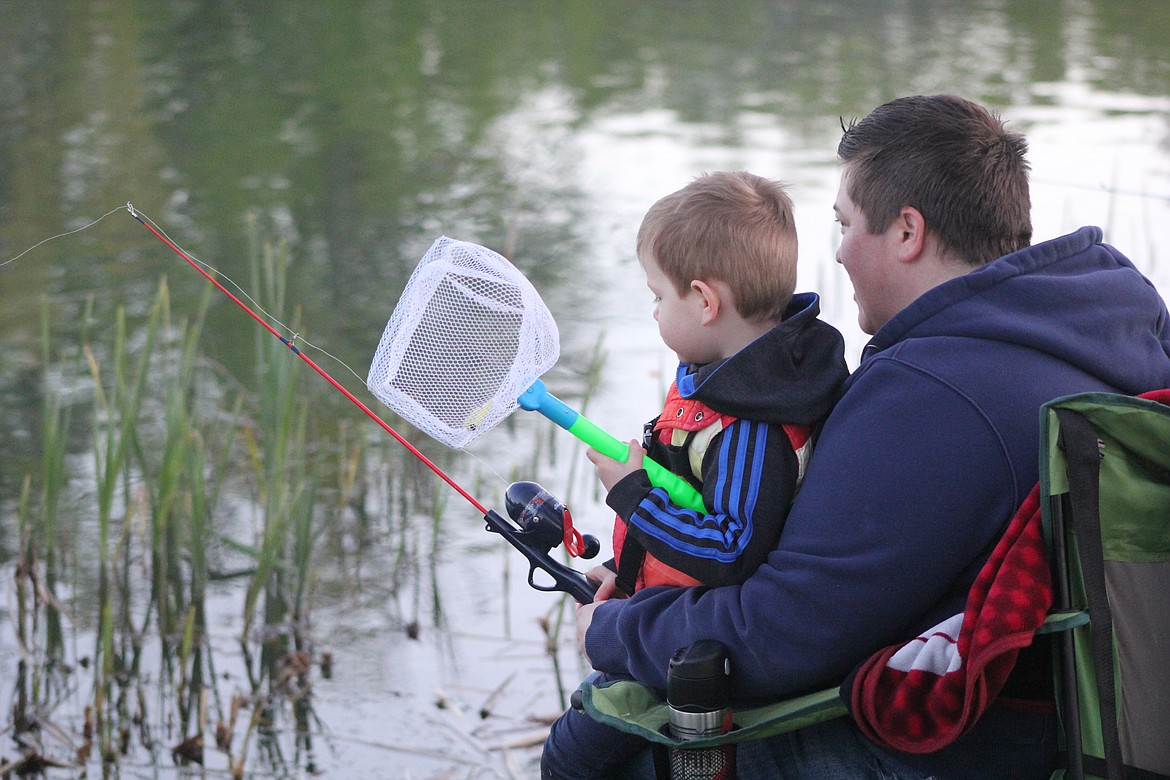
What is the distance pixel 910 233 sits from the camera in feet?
5.15

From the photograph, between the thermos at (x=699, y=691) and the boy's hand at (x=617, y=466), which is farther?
the boy's hand at (x=617, y=466)

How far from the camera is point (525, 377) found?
1673mm

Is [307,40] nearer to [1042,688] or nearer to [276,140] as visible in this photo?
[276,140]

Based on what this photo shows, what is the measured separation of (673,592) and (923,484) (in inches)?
14.2

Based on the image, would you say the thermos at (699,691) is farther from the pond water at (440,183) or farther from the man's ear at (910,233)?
the pond water at (440,183)

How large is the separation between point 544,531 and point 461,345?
0.91 ft

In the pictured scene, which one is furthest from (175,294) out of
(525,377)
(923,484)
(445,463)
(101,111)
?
(923,484)

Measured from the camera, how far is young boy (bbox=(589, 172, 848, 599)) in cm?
154

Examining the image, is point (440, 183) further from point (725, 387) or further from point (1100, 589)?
point (1100, 589)

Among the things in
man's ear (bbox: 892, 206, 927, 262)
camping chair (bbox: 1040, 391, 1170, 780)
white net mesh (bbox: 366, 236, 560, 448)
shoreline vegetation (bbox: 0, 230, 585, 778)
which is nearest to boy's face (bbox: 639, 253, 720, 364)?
white net mesh (bbox: 366, 236, 560, 448)

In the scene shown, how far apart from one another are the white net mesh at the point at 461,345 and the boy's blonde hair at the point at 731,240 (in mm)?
184

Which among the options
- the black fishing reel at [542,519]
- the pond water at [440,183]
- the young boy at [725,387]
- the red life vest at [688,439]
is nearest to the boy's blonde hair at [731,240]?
the young boy at [725,387]

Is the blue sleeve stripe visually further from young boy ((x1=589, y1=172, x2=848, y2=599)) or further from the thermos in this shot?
the thermos

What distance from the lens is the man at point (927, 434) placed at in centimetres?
139
